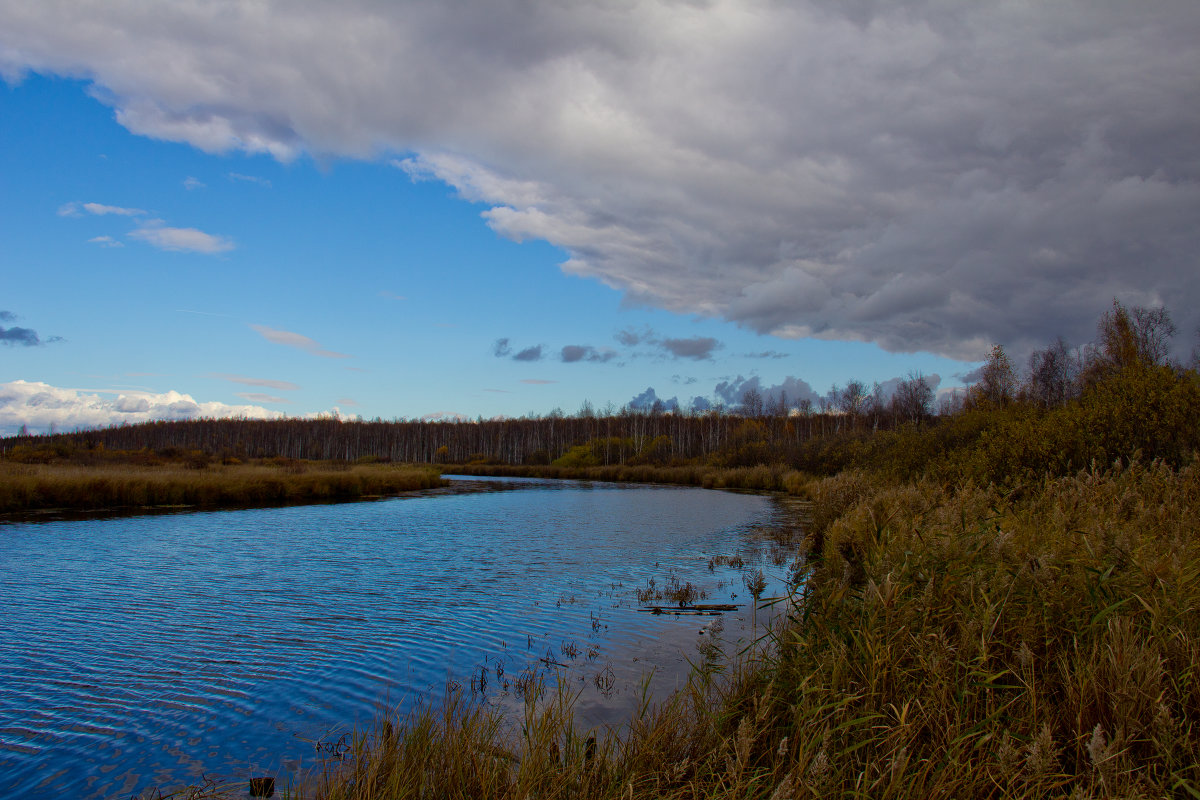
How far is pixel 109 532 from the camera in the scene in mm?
19734

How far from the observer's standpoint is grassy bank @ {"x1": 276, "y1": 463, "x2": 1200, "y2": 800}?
139 inches

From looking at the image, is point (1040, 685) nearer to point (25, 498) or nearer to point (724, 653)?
point (724, 653)

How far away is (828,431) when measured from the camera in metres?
102

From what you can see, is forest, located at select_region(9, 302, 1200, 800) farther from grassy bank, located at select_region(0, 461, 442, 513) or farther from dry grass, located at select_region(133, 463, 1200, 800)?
grassy bank, located at select_region(0, 461, 442, 513)

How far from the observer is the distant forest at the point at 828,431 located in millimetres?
14258

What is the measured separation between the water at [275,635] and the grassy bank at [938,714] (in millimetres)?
1522

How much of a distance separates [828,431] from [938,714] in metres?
104

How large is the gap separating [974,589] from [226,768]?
6.86 metres

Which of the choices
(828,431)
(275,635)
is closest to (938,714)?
(275,635)

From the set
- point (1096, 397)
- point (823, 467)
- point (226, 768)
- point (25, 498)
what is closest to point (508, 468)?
point (823, 467)

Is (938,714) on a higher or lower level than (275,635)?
higher

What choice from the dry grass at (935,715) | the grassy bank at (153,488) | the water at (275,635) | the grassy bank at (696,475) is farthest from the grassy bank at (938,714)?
the grassy bank at (696,475)

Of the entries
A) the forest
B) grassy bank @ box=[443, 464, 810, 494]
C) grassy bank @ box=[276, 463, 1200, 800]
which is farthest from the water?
grassy bank @ box=[443, 464, 810, 494]

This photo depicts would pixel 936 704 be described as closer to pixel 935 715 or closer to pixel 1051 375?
pixel 935 715
